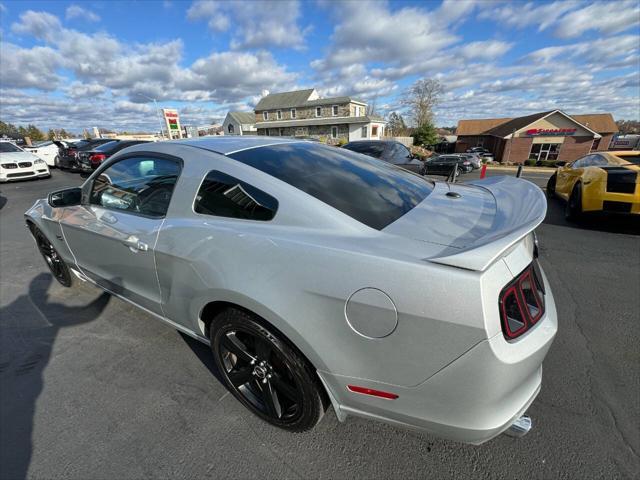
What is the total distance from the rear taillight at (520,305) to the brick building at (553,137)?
41995 mm

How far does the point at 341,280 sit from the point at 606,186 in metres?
5.95

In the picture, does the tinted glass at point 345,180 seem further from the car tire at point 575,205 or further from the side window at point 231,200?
the car tire at point 575,205

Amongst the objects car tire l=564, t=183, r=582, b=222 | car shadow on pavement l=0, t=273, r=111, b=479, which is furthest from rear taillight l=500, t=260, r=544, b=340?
car tire l=564, t=183, r=582, b=222

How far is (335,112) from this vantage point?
39219 millimetres

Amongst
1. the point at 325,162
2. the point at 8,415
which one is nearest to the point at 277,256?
the point at 325,162

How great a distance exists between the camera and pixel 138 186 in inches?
90.4

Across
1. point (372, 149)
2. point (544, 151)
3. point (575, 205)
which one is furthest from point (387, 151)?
point (544, 151)

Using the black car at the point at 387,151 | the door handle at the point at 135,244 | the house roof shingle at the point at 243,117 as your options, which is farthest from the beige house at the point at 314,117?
the door handle at the point at 135,244

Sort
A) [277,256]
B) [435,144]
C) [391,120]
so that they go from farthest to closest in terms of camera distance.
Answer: [391,120] → [435,144] → [277,256]

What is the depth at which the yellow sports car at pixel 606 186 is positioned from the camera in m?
4.66

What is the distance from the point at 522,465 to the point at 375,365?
3.63 ft

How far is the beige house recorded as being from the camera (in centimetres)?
3806

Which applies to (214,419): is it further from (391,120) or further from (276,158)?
(391,120)

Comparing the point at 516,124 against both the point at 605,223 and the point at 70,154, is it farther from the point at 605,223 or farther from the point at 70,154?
the point at 70,154
